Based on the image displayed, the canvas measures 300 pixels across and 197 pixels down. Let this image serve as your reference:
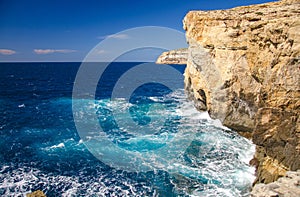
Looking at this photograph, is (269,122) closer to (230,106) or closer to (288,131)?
(288,131)

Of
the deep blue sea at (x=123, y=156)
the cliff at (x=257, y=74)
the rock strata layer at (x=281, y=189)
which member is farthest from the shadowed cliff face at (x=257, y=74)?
the rock strata layer at (x=281, y=189)

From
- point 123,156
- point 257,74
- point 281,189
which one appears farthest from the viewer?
point 123,156

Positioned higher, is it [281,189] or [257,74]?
[257,74]

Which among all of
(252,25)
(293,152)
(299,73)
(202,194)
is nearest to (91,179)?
(202,194)

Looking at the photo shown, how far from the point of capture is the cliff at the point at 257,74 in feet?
51.7

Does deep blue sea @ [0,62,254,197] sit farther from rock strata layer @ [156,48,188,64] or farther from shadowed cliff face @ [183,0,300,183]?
rock strata layer @ [156,48,188,64]

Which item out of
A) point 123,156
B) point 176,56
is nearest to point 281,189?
point 123,156

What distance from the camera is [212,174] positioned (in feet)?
60.5

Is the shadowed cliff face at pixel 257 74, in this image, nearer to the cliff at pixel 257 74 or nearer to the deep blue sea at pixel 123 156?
the cliff at pixel 257 74

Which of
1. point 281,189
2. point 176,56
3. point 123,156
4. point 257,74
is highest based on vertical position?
point 176,56

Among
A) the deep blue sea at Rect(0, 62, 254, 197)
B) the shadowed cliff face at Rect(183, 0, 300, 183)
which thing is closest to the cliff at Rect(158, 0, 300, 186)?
the shadowed cliff face at Rect(183, 0, 300, 183)

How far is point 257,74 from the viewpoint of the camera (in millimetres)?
21891

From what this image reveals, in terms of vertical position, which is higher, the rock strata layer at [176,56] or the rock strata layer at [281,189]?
the rock strata layer at [176,56]

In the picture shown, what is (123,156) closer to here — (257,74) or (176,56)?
(257,74)
